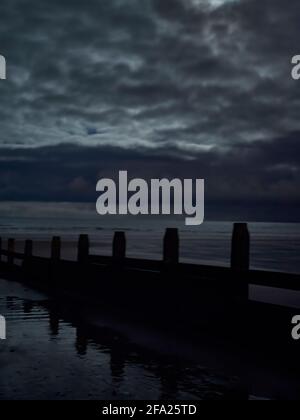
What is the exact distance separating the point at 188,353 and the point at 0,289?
389 inches

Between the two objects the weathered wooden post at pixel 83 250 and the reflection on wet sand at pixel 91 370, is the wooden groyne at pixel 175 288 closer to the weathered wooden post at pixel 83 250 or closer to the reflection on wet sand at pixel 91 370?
the weathered wooden post at pixel 83 250

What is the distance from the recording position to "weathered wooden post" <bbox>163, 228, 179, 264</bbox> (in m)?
11.0

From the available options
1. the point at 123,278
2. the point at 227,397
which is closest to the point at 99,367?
the point at 227,397

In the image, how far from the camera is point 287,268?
108 ft

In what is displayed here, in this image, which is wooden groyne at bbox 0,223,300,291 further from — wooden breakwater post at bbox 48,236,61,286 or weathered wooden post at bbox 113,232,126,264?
wooden breakwater post at bbox 48,236,61,286

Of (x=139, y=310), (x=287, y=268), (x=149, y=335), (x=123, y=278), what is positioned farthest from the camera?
(x=287, y=268)

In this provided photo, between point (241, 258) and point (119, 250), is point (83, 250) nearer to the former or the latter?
point (119, 250)

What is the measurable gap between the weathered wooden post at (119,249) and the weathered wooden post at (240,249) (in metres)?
3.94

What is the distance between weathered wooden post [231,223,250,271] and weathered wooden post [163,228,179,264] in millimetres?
1812

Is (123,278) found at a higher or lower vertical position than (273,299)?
higher

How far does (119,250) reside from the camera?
12844 millimetres
